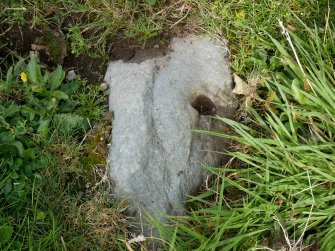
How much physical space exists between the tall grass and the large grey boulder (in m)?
0.13

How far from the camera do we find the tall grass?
2492 millimetres

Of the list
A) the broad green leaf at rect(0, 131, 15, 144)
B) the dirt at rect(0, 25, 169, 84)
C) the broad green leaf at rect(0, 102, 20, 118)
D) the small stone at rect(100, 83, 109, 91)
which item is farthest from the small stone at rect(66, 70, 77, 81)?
the broad green leaf at rect(0, 131, 15, 144)

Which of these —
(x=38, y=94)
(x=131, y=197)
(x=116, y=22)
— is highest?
(x=116, y=22)

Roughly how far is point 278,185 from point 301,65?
716 millimetres

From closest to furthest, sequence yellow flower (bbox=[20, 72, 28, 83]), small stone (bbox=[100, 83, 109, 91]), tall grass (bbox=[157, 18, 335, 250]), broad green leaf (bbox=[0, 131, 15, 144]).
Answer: tall grass (bbox=[157, 18, 335, 250]) → broad green leaf (bbox=[0, 131, 15, 144]) → yellow flower (bbox=[20, 72, 28, 83]) → small stone (bbox=[100, 83, 109, 91])

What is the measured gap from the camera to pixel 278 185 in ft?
8.38

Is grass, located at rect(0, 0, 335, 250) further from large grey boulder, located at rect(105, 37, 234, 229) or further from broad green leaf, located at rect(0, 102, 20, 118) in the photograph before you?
broad green leaf, located at rect(0, 102, 20, 118)

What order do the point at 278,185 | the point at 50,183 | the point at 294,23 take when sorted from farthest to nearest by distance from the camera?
1. the point at 294,23
2. the point at 50,183
3. the point at 278,185

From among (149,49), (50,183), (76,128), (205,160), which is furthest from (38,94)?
(205,160)

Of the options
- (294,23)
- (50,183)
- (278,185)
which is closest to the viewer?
(278,185)

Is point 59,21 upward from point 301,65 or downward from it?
upward

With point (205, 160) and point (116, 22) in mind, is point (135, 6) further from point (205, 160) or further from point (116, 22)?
point (205, 160)

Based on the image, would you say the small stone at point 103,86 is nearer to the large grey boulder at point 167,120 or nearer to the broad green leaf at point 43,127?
the large grey boulder at point 167,120

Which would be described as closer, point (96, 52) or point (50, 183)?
point (50, 183)
